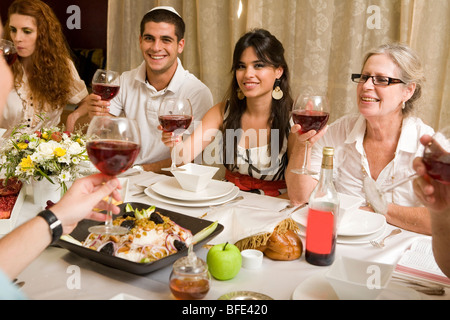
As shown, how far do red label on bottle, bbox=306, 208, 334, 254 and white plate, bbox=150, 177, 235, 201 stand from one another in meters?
0.51

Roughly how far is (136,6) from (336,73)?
202cm

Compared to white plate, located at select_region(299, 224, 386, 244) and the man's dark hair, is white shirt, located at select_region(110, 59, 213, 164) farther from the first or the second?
white plate, located at select_region(299, 224, 386, 244)

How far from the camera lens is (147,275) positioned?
1.05m

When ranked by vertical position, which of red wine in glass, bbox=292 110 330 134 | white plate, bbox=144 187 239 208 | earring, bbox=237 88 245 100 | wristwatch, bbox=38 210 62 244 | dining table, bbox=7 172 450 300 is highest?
earring, bbox=237 88 245 100

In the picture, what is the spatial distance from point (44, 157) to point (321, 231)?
98 centimetres

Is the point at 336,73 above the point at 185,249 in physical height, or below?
above

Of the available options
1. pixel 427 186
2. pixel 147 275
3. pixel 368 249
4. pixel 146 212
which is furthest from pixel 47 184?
pixel 427 186

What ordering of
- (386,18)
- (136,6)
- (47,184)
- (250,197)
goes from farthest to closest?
(136,6), (386,18), (250,197), (47,184)

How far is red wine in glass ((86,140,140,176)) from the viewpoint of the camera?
1027mm

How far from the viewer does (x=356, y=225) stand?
1.37 m

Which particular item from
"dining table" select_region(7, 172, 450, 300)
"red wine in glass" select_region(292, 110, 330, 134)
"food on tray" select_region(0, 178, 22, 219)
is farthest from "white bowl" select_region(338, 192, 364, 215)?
"food on tray" select_region(0, 178, 22, 219)

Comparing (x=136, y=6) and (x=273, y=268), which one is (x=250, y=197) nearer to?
(x=273, y=268)

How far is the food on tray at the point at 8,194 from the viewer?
136 cm

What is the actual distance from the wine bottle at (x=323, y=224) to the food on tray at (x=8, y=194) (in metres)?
0.92
